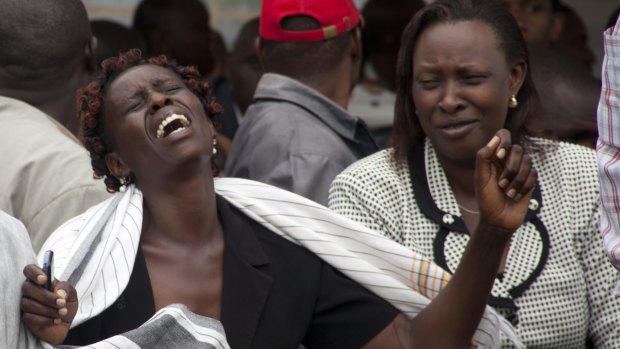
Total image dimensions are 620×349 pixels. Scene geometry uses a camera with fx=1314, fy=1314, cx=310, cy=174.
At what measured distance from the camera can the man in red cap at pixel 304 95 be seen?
15.5 ft

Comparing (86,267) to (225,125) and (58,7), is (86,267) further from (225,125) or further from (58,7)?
(225,125)

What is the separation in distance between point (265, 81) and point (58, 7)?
91 cm

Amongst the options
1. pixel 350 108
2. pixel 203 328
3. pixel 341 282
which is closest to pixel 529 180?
pixel 341 282

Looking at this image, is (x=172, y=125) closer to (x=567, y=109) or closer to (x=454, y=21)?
(x=454, y=21)

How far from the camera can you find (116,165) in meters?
3.91

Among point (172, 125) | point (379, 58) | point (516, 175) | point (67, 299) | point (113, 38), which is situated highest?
point (516, 175)

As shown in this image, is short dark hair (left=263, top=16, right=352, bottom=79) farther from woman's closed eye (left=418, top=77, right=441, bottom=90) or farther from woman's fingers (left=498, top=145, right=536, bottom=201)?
woman's fingers (left=498, top=145, right=536, bottom=201)

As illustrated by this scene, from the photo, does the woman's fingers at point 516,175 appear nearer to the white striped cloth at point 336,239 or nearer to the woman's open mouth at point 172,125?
the white striped cloth at point 336,239

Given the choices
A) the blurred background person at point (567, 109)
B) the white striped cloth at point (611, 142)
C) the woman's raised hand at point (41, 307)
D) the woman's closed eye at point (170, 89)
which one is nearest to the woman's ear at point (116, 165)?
the woman's closed eye at point (170, 89)

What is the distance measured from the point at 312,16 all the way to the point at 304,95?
322 millimetres

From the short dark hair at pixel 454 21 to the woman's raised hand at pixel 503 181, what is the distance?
2.69 feet

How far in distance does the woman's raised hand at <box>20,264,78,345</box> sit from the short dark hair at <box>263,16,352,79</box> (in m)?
2.15

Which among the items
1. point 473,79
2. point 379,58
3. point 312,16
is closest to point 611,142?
point 473,79

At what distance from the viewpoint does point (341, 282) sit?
3.78 m
